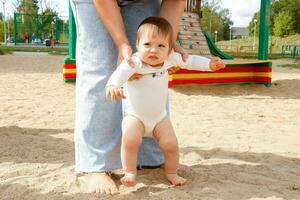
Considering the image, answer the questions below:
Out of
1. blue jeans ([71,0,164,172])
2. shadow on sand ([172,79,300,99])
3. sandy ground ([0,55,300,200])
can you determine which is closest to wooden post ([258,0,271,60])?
shadow on sand ([172,79,300,99])

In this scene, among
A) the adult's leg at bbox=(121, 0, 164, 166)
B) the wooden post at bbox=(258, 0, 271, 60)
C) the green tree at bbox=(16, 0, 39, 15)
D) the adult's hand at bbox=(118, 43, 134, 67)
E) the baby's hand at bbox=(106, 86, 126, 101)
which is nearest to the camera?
the baby's hand at bbox=(106, 86, 126, 101)

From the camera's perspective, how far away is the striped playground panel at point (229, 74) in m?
6.97

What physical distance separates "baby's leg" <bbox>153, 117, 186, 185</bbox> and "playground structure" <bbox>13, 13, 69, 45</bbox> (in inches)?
914

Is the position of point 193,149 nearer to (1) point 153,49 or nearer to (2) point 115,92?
(1) point 153,49

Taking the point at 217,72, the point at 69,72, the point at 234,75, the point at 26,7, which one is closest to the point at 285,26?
the point at 26,7

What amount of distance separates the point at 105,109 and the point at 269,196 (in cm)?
88

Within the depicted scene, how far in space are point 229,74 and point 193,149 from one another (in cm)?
475

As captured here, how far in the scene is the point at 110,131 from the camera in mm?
2061

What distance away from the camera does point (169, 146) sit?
2.02 metres

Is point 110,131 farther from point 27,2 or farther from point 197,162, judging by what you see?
point 27,2

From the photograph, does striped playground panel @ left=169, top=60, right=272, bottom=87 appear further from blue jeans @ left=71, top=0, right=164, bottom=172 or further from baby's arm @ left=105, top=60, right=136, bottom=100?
baby's arm @ left=105, top=60, right=136, bottom=100

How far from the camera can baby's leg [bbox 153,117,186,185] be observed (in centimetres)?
200

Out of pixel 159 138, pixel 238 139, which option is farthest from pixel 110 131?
pixel 238 139

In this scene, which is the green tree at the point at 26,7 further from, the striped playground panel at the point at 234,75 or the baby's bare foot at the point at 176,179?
the baby's bare foot at the point at 176,179
